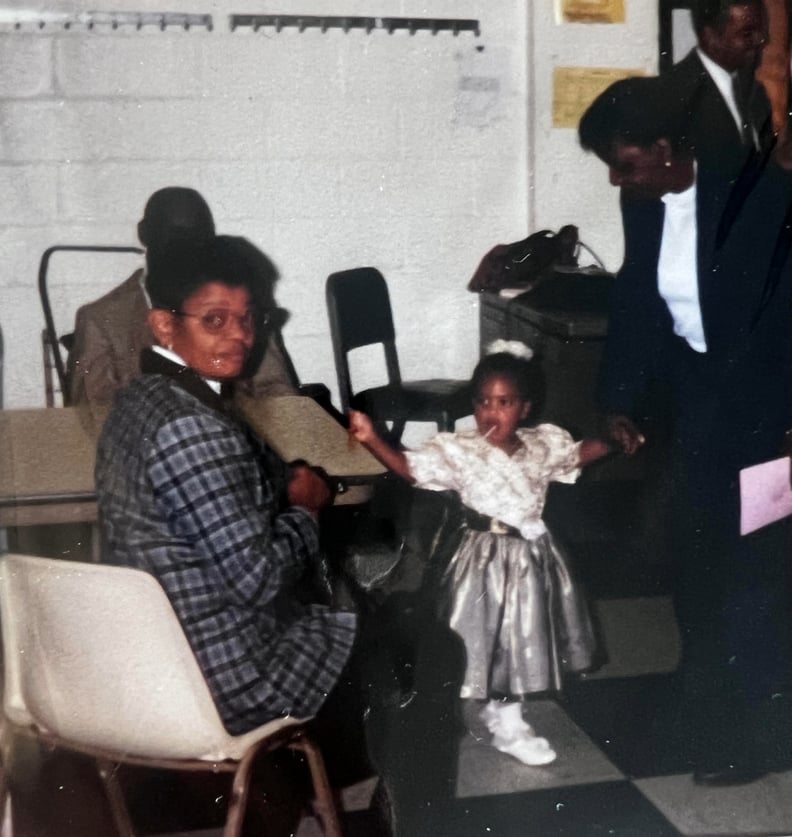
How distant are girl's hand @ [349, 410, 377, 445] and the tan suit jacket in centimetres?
14

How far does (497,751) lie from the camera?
1.57 m

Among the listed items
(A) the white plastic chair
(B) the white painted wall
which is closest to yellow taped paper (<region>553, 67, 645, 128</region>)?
(B) the white painted wall

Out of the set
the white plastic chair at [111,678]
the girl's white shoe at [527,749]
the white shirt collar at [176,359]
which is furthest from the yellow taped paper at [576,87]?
the girl's white shoe at [527,749]

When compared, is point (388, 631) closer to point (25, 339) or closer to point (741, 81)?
point (25, 339)

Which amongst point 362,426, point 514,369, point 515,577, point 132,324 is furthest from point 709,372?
Result: point 132,324

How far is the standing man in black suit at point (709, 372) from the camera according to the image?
1452 millimetres

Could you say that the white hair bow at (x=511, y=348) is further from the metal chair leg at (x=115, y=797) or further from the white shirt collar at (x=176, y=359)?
the metal chair leg at (x=115, y=797)

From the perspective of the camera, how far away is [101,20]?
1.23 meters

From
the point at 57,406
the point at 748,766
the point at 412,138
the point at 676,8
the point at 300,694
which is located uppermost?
the point at 676,8

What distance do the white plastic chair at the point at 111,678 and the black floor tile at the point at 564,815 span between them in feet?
1.13

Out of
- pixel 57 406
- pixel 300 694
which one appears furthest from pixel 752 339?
pixel 57 406

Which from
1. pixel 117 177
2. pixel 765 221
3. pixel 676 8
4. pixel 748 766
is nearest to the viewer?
pixel 117 177

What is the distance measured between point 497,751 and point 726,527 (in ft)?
1.67

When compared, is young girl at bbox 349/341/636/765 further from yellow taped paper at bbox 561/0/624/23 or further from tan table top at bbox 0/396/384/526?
yellow taped paper at bbox 561/0/624/23
